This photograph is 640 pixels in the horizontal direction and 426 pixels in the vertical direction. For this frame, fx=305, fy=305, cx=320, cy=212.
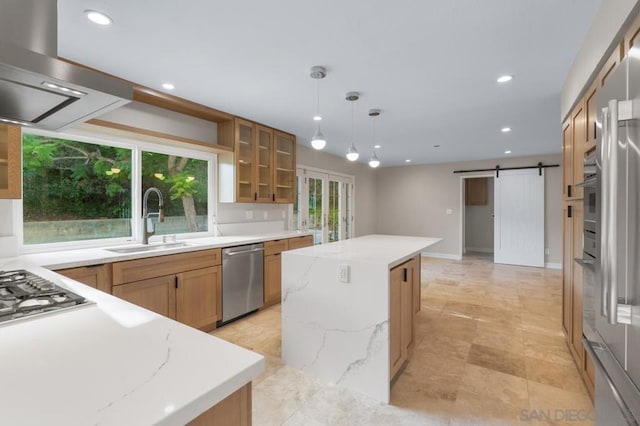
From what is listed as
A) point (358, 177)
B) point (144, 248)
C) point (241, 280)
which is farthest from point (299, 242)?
point (358, 177)

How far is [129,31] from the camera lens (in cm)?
197

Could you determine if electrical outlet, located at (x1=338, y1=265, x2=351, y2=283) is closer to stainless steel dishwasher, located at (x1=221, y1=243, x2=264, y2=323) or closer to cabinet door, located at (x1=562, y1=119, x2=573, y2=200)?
stainless steel dishwasher, located at (x1=221, y1=243, x2=264, y2=323)

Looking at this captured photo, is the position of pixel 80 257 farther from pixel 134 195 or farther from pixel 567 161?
pixel 567 161

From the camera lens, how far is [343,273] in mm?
2094

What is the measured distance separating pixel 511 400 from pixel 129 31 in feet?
11.3

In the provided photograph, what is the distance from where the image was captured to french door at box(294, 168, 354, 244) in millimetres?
5559

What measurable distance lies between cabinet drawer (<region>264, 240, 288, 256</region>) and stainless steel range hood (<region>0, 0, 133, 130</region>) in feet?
7.95

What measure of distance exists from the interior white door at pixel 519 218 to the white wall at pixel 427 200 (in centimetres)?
16

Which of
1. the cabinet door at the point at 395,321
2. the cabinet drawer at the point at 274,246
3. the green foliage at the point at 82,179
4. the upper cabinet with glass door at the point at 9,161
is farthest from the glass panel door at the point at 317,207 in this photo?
the upper cabinet with glass door at the point at 9,161

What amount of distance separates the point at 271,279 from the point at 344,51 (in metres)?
2.62

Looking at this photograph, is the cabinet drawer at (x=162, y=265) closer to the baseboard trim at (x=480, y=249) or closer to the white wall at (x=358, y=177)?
the white wall at (x=358, y=177)

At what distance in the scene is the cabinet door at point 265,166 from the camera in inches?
163

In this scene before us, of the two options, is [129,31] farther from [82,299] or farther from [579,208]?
[579,208]

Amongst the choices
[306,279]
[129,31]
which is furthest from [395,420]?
[129,31]
